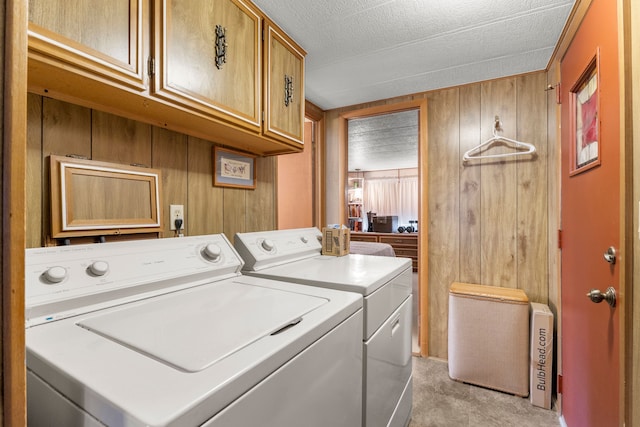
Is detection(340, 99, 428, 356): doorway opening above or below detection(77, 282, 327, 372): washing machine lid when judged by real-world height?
above

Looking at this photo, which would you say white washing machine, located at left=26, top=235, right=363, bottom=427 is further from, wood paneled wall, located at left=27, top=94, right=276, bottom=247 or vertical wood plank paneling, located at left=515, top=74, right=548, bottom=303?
vertical wood plank paneling, located at left=515, top=74, right=548, bottom=303

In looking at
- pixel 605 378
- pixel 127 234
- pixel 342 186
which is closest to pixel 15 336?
pixel 127 234

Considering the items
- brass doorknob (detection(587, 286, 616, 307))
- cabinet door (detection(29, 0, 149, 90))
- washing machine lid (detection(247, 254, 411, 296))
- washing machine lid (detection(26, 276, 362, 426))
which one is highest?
cabinet door (detection(29, 0, 149, 90))

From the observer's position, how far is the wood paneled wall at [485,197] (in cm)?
214

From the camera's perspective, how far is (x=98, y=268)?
34.6 inches

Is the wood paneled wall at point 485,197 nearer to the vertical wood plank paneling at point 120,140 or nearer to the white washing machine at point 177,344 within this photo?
the white washing machine at point 177,344

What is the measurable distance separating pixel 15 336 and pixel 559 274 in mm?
2366

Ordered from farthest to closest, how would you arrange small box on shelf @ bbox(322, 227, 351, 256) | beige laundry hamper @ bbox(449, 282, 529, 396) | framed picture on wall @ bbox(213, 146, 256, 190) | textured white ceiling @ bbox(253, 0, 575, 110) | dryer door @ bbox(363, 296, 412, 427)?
beige laundry hamper @ bbox(449, 282, 529, 396)
small box on shelf @ bbox(322, 227, 351, 256)
framed picture on wall @ bbox(213, 146, 256, 190)
textured white ceiling @ bbox(253, 0, 575, 110)
dryer door @ bbox(363, 296, 412, 427)

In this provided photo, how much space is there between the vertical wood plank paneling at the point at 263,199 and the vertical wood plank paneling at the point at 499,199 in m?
1.62

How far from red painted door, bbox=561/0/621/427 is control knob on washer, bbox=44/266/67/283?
1750 millimetres

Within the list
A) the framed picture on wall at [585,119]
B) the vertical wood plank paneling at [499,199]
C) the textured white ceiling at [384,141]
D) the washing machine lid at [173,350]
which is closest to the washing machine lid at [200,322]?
the washing machine lid at [173,350]

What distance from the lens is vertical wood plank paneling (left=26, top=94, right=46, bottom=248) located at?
0.95m

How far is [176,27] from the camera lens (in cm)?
104

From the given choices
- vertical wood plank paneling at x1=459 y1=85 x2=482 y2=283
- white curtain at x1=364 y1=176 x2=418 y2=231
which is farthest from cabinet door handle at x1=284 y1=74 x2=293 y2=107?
white curtain at x1=364 y1=176 x2=418 y2=231
